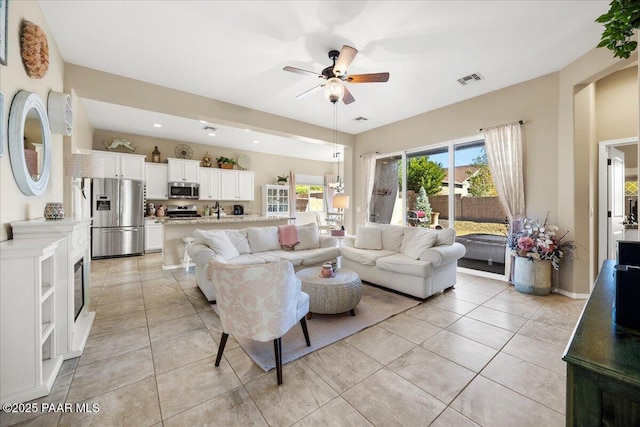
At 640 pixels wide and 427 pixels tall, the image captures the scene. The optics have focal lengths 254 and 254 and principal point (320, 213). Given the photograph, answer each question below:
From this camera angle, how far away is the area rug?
6.94 feet

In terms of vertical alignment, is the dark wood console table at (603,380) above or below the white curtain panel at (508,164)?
below

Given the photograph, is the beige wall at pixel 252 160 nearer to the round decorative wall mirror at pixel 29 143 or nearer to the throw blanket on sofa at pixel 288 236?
the throw blanket on sofa at pixel 288 236

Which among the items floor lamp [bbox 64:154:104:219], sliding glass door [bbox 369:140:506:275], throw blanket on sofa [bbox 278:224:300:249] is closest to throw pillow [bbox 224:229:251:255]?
throw blanket on sofa [bbox 278:224:300:249]

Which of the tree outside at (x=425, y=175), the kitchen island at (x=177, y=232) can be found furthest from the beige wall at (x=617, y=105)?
the kitchen island at (x=177, y=232)

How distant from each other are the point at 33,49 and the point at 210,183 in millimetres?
5116

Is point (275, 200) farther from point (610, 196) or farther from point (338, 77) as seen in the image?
point (610, 196)

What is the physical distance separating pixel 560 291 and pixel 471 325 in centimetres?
195

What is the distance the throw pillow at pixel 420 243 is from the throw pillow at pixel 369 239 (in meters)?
0.55

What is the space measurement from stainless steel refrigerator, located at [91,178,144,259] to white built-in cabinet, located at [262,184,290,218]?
3.30 metres

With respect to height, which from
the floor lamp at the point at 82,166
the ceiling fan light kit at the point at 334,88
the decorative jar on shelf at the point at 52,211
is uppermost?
the ceiling fan light kit at the point at 334,88

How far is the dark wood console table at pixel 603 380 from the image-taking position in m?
0.67

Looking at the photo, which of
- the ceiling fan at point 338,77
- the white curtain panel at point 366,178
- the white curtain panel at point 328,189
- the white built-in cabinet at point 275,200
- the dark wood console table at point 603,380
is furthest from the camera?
the white curtain panel at point 328,189

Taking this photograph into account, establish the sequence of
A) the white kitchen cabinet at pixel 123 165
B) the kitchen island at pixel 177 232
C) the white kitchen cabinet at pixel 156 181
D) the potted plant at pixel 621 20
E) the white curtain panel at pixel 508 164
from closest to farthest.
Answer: the potted plant at pixel 621 20 → the white curtain panel at pixel 508 164 → the kitchen island at pixel 177 232 → the white kitchen cabinet at pixel 123 165 → the white kitchen cabinet at pixel 156 181

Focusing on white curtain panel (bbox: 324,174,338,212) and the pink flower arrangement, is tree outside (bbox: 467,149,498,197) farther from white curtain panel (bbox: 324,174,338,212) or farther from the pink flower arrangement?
white curtain panel (bbox: 324,174,338,212)
